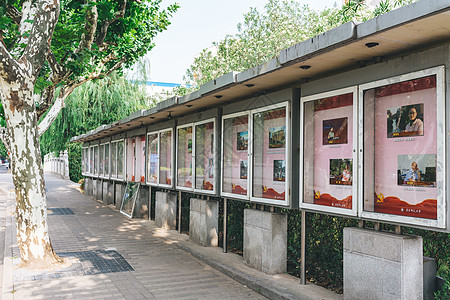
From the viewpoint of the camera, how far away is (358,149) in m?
4.64

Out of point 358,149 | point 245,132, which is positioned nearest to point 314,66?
point 358,149

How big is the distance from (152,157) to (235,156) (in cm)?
486

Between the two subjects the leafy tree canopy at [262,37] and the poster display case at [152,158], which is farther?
the leafy tree canopy at [262,37]

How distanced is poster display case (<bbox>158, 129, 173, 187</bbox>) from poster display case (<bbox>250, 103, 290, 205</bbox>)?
3870 mm

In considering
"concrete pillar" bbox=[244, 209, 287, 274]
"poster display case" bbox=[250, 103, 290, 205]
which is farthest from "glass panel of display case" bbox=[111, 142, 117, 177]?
"concrete pillar" bbox=[244, 209, 287, 274]

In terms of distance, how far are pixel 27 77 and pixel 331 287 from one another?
5.88m

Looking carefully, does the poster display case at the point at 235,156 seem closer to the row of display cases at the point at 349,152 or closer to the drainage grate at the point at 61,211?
the row of display cases at the point at 349,152

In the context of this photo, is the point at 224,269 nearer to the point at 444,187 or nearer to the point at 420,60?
the point at 444,187

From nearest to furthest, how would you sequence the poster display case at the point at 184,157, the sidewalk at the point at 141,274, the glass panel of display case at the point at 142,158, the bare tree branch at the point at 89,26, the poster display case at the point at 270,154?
the sidewalk at the point at 141,274 → the poster display case at the point at 270,154 → the bare tree branch at the point at 89,26 → the poster display case at the point at 184,157 → the glass panel of display case at the point at 142,158

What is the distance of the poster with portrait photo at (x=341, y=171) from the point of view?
4.85m

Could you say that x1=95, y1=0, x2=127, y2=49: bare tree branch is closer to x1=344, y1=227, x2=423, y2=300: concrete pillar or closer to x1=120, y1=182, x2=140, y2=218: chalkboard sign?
x1=120, y1=182, x2=140, y2=218: chalkboard sign

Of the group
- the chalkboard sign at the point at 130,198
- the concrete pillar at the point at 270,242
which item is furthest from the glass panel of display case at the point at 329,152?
the chalkboard sign at the point at 130,198

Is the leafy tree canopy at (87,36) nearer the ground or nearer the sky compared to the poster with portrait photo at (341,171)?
nearer the sky

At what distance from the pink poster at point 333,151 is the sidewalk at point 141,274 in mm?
1313
